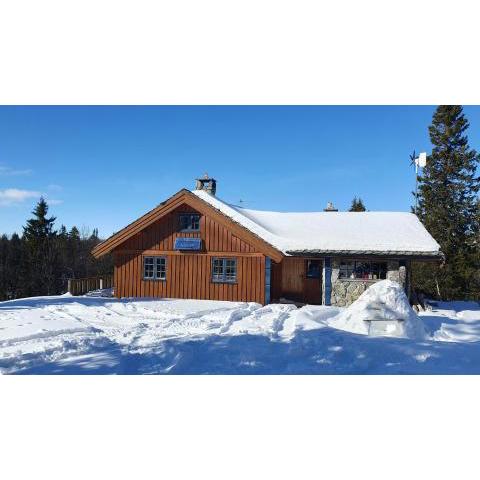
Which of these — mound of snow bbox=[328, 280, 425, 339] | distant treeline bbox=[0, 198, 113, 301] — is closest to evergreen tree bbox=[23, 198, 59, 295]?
distant treeline bbox=[0, 198, 113, 301]

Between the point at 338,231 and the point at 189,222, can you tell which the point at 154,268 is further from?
the point at 338,231

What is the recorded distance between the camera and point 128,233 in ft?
45.0

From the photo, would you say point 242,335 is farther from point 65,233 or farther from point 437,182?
point 65,233

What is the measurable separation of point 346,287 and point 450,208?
15833mm

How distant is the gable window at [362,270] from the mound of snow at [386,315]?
4.36 meters

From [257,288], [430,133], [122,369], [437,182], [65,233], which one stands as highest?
[430,133]

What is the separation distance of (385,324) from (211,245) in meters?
7.27

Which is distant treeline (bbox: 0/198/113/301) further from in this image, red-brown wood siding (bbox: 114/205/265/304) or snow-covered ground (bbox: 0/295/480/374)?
snow-covered ground (bbox: 0/295/480/374)

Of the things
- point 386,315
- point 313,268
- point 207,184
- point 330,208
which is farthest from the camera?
point 330,208

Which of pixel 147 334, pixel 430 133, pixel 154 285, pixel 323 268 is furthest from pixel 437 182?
pixel 147 334

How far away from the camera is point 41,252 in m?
28.1

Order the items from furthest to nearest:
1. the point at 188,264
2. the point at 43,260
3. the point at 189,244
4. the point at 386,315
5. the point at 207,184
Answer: the point at 43,260
the point at 207,184
the point at 188,264
the point at 189,244
the point at 386,315

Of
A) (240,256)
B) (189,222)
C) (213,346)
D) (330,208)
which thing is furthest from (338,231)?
(213,346)

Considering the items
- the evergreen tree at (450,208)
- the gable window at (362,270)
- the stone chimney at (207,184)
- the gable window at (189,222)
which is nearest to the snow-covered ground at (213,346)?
the gable window at (362,270)
